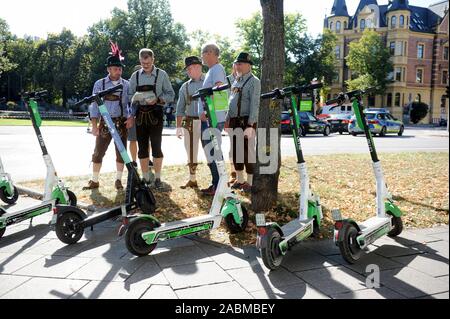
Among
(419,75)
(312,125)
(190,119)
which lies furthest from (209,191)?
(419,75)

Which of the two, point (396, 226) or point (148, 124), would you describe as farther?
point (148, 124)

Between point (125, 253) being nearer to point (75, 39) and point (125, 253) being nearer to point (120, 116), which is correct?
point (120, 116)

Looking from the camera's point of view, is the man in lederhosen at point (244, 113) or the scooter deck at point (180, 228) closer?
the scooter deck at point (180, 228)

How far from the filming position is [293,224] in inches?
156

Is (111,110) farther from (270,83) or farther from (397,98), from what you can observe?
(397,98)

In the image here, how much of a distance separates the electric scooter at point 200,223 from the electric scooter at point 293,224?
672mm

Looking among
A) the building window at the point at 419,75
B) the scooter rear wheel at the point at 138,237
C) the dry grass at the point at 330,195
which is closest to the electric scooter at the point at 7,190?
the dry grass at the point at 330,195

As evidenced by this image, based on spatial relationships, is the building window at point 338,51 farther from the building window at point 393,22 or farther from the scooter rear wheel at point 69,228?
the scooter rear wheel at point 69,228

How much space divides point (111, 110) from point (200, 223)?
10.7 feet

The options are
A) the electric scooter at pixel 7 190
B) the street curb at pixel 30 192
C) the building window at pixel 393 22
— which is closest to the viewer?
the electric scooter at pixel 7 190

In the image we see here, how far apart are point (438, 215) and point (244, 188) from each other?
8.83ft

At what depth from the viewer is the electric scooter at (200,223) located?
385 centimetres

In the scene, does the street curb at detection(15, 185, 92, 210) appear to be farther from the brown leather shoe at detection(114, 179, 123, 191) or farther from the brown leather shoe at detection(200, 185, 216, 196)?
the brown leather shoe at detection(200, 185, 216, 196)

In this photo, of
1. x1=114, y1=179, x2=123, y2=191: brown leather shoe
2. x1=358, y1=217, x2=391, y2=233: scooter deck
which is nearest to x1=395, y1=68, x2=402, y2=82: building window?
x1=114, y1=179, x2=123, y2=191: brown leather shoe
